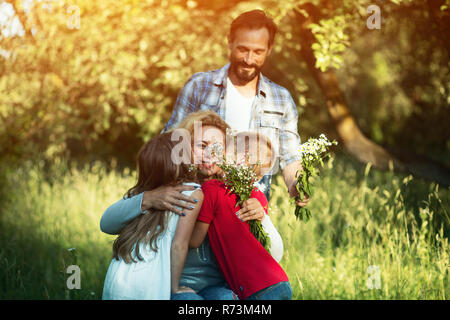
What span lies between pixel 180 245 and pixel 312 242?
2.23 meters

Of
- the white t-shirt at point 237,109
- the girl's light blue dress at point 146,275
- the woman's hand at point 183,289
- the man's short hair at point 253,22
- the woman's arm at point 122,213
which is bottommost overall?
the woman's hand at point 183,289

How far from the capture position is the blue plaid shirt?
324 centimetres

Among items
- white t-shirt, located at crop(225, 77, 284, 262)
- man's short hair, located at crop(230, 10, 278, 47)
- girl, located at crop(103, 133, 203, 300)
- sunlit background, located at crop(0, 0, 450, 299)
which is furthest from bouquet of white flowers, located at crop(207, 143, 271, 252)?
sunlit background, located at crop(0, 0, 450, 299)

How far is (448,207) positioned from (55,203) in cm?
429

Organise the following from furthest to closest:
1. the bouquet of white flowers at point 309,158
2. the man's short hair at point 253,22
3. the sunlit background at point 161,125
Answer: the sunlit background at point 161,125 → the man's short hair at point 253,22 → the bouquet of white flowers at point 309,158

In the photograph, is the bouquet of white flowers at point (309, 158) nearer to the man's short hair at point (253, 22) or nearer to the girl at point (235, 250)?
the girl at point (235, 250)

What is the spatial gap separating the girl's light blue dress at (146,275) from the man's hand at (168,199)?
4cm

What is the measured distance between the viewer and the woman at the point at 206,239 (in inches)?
97.6

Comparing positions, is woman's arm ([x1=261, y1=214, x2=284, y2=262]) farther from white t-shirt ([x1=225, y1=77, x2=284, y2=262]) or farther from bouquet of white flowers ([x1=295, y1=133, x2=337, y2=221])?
white t-shirt ([x1=225, y1=77, x2=284, y2=262])

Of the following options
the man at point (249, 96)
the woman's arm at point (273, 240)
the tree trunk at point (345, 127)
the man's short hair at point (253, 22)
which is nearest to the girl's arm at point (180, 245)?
the woman's arm at point (273, 240)

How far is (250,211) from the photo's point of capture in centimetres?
246

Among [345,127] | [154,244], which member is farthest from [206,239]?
[345,127]
